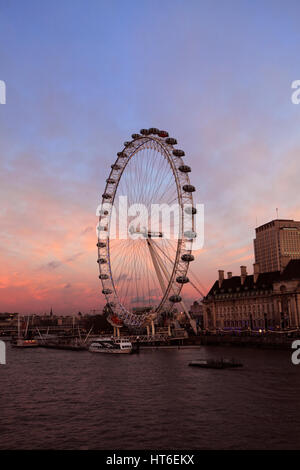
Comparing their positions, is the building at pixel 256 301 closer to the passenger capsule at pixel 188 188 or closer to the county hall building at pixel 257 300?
the county hall building at pixel 257 300

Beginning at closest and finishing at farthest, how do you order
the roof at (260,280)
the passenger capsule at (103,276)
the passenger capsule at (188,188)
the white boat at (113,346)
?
1. the passenger capsule at (188,188)
2. the white boat at (113,346)
3. the passenger capsule at (103,276)
4. the roof at (260,280)

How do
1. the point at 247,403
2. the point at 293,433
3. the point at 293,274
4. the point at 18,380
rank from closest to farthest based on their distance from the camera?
1. the point at 293,433
2. the point at 247,403
3. the point at 18,380
4. the point at 293,274

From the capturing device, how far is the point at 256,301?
95.2 metres

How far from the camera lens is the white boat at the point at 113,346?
7386 centimetres

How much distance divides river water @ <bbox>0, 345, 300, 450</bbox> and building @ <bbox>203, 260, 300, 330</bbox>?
135 feet

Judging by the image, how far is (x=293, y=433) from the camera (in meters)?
22.0

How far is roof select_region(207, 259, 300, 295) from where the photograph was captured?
87250 millimetres

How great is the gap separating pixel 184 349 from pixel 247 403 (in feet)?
164

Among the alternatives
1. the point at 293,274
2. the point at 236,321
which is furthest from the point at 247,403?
the point at 236,321

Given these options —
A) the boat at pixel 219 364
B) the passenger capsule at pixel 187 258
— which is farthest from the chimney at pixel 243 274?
the boat at pixel 219 364

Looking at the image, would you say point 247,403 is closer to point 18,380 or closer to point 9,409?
point 9,409

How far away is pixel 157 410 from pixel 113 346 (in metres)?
49.1

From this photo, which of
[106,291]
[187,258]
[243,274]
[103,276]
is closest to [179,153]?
[187,258]

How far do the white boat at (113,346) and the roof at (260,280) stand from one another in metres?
31.5
